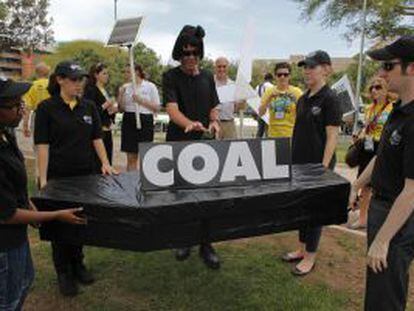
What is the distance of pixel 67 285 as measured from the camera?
391cm

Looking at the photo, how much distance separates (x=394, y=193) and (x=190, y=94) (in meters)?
2.24

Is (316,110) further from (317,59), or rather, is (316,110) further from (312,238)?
(312,238)

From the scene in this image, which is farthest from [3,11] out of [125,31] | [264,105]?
[264,105]

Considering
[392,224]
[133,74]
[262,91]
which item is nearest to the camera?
[392,224]

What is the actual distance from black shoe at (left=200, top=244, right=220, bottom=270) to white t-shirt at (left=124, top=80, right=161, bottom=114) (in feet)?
10.4

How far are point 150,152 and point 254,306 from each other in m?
1.59

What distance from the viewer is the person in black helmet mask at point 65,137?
3.80 m

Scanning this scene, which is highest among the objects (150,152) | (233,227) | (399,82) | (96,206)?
(399,82)

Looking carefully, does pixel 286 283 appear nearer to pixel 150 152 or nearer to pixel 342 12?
pixel 150 152

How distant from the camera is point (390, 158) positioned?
2.50 meters

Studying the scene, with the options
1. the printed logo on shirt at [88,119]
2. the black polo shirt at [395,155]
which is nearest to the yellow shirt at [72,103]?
the printed logo on shirt at [88,119]

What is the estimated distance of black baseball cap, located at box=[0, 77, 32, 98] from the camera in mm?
2379

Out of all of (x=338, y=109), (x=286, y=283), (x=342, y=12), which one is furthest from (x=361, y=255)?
(x=342, y=12)

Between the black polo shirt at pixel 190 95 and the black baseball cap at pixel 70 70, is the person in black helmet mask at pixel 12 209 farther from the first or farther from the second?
the black polo shirt at pixel 190 95
